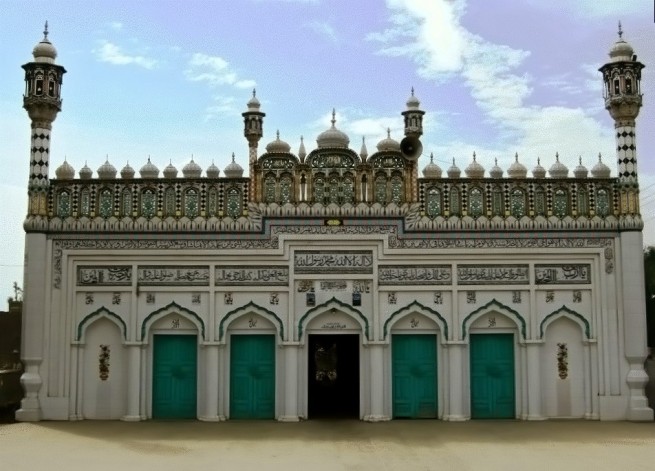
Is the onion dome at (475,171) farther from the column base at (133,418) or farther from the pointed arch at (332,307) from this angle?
the column base at (133,418)

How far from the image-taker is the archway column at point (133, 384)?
15969 mm

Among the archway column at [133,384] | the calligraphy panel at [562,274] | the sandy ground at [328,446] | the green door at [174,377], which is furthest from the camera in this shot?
the calligraphy panel at [562,274]

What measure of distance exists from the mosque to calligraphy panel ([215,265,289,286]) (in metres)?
0.04

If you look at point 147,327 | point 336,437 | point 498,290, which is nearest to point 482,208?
point 498,290

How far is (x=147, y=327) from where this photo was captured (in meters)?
16.1

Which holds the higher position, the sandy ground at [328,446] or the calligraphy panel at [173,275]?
the calligraphy panel at [173,275]

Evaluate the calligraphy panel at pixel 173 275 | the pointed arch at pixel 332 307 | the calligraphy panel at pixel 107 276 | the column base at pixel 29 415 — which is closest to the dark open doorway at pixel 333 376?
the pointed arch at pixel 332 307

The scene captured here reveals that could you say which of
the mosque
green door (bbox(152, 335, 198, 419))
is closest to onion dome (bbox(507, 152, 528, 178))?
the mosque

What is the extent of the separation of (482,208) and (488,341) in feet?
9.46

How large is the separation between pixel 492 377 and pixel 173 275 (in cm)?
720

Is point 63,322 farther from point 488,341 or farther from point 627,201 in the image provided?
point 627,201

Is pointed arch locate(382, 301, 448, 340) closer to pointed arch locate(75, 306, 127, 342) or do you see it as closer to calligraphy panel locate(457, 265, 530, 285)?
calligraphy panel locate(457, 265, 530, 285)

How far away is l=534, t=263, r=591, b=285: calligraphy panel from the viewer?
1630 centimetres

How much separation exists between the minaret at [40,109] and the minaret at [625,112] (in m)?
12.3
